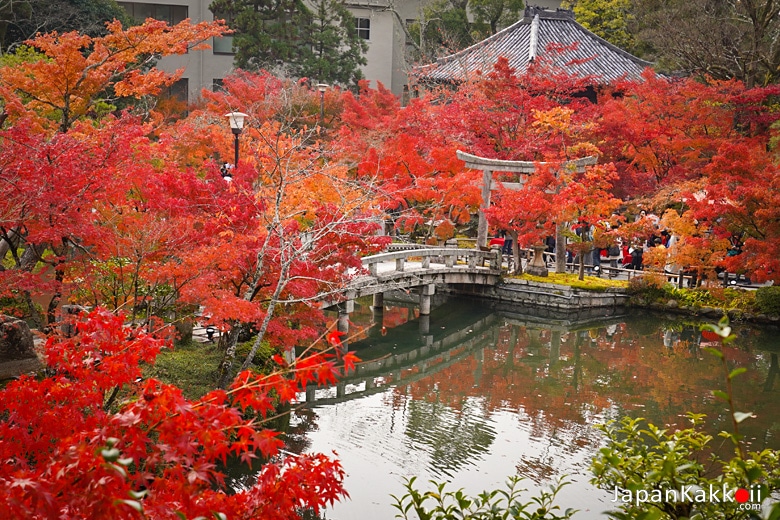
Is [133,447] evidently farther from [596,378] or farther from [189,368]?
[596,378]

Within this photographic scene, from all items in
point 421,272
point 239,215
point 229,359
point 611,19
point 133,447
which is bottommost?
point 229,359

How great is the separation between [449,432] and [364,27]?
94.9ft

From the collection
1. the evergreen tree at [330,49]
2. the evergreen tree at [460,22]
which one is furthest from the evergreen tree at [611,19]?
the evergreen tree at [330,49]

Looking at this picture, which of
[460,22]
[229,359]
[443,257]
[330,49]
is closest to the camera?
[229,359]

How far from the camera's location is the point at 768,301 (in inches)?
806

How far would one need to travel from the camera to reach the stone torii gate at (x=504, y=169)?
71.2ft

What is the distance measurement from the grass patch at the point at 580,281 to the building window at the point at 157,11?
20387 millimetres

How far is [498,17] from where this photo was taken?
123ft

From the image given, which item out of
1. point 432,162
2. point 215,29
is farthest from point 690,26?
point 215,29

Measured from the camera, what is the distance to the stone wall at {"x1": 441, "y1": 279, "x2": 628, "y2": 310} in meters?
22.0

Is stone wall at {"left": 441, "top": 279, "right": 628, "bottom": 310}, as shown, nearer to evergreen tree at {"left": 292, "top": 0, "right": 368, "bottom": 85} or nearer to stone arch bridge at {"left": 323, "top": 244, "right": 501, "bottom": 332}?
stone arch bridge at {"left": 323, "top": 244, "right": 501, "bottom": 332}

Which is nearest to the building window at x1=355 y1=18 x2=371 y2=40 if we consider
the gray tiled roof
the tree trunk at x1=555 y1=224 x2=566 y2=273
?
the gray tiled roof

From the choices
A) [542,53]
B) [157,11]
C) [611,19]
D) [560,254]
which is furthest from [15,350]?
[611,19]

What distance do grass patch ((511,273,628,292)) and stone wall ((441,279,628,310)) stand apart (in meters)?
0.11
